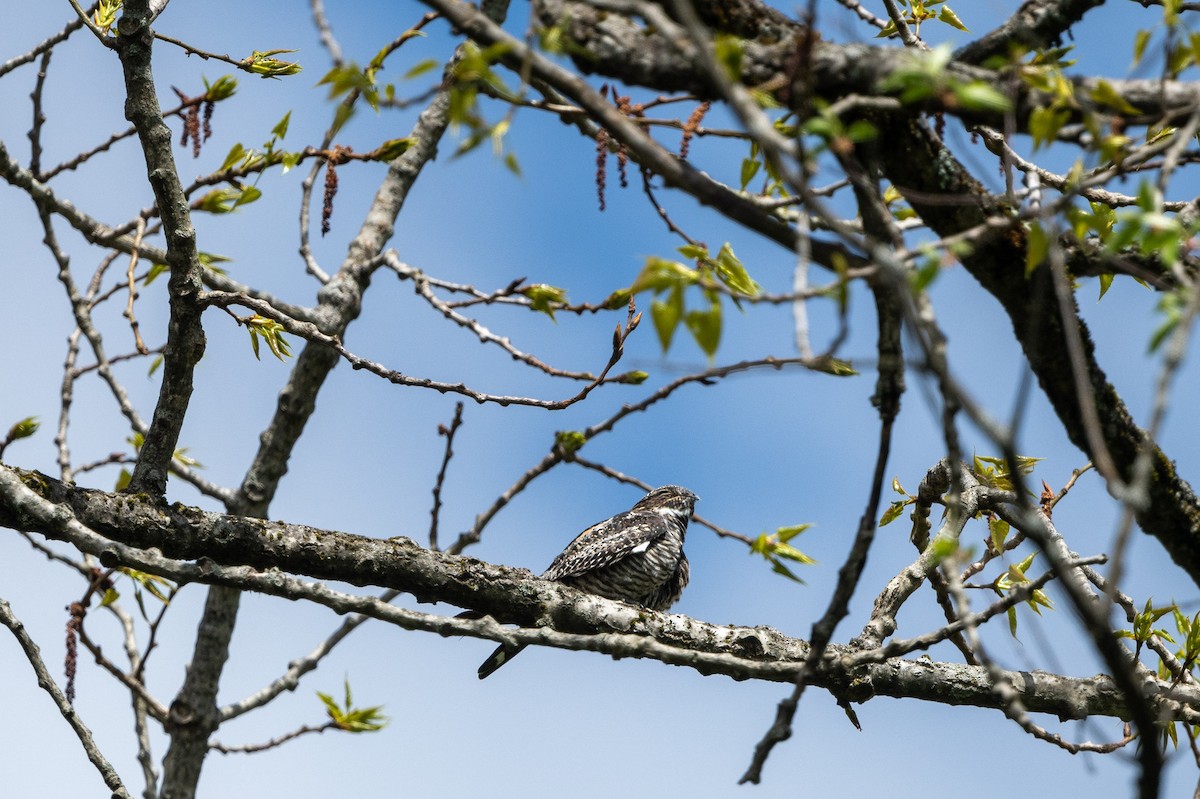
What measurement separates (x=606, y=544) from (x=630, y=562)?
229 millimetres

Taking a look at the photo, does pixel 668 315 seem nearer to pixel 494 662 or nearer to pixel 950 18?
pixel 950 18

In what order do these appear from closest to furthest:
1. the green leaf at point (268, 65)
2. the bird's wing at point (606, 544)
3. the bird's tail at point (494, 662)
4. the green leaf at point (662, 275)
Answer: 1. the green leaf at point (662, 275)
2. the green leaf at point (268, 65)
3. the bird's tail at point (494, 662)
4. the bird's wing at point (606, 544)

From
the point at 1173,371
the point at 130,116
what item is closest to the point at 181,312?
the point at 130,116

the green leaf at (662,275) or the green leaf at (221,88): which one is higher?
the green leaf at (221,88)

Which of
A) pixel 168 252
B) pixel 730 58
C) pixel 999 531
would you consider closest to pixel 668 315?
pixel 730 58

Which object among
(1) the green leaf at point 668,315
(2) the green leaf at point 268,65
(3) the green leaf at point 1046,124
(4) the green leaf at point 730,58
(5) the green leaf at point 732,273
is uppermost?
(2) the green leaf at point 268,65

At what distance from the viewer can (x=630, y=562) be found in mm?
8562

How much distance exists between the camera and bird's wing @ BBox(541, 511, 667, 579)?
848 cm

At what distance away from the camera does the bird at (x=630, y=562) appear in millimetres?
8523

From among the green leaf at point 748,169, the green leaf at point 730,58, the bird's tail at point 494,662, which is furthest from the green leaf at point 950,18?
the bird's tail at point 494,662

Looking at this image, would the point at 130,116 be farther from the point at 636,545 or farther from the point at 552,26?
the point at 636,545

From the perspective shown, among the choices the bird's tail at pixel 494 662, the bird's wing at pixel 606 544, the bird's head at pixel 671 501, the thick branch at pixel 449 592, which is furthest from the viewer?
the bird's head at pixel 671 501

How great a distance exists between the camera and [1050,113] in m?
2.61

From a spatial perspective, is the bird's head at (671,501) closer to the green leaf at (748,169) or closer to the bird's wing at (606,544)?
the bird's wing at (606,544)
